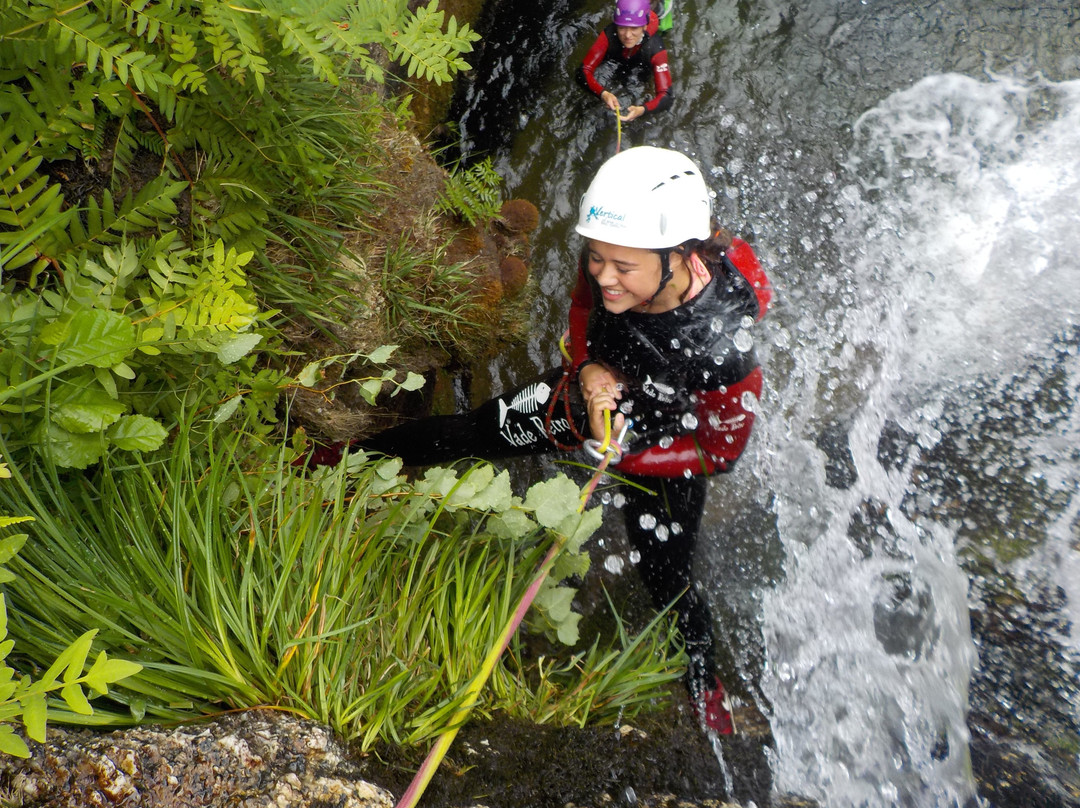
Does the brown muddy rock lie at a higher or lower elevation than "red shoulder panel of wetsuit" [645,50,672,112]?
lower

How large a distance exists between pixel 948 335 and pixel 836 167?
136 cm

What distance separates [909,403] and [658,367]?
2.11 metres

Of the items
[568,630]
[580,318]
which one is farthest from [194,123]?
[568,630]

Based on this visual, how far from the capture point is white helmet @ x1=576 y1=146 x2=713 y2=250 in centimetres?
261

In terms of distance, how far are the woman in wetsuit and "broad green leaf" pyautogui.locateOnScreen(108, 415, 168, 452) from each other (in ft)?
5.57

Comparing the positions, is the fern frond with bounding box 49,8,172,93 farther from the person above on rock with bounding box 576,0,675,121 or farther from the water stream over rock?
the person above on rock with bounding box 576,0,675,121

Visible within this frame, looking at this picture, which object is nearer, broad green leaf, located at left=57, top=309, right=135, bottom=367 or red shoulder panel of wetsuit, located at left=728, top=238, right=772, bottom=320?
broad green leaf, located at left=57, top=309, right=135, bottom=367

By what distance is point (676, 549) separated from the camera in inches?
140

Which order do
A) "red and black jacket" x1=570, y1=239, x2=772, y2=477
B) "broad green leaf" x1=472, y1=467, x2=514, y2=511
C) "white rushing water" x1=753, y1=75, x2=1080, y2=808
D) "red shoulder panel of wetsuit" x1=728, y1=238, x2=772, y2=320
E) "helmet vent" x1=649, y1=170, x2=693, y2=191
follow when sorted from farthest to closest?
"white rushing water" x1=753, y1=75, x2=1080, y2=808
"red shoulder panel of wetsuit" x1=728, y1=238, x2=772, y2=320
"red and black jacket" x1=570, y1=239, x2=772, y2=477
"helmet vent" x1=649, y1=170, x2=693, y2=191
"broad green leaf" x1=472, y1=467, x2=514, y2=511

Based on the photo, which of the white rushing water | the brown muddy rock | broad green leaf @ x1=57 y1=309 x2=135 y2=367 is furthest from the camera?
the brown muddy rock

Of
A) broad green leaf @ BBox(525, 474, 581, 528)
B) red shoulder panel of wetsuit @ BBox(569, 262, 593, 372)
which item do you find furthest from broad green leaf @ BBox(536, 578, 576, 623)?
red shoulder panel of wetsuit @ BBox(569, 262, 593, 372)

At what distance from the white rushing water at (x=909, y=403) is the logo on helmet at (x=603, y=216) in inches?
80.9

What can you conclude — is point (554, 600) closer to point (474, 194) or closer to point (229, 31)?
point (229, 31)

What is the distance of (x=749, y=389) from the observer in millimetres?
2791
